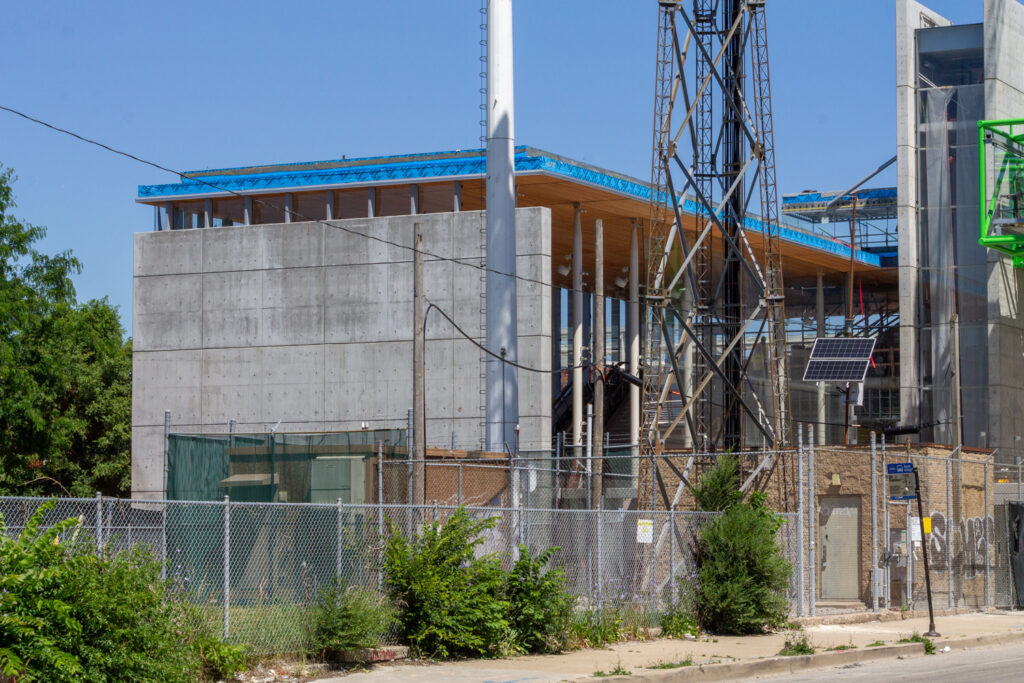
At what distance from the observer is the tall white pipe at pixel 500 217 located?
128ft

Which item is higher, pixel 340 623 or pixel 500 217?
pixel 500 217

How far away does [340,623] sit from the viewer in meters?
14.6

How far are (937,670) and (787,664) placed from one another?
1.82 metres

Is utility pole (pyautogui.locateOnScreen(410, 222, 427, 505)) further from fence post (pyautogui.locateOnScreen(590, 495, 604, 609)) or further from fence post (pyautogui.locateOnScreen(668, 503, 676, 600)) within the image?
fence post (pyautogui.locateOnScreen(590, 495, 604, 609))

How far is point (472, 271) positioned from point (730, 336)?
56.0ft

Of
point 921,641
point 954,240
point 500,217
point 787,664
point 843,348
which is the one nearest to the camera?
point 787,664

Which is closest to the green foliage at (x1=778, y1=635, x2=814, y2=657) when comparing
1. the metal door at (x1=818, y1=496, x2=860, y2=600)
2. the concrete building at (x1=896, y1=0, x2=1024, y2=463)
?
the metal door at (x1=818, y1=496, x2=860, y2=600)

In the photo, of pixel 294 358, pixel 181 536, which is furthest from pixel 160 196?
pixel 181 536

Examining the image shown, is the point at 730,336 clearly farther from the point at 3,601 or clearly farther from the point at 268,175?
the point at 268,175

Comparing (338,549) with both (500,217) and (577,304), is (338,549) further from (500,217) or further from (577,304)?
(577,304)

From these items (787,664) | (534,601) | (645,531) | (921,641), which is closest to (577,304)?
(645,531)

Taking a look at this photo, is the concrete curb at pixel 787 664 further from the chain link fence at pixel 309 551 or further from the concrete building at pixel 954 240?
the concrete building at pixel 954 240

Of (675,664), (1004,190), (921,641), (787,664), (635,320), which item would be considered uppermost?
(1004,190)

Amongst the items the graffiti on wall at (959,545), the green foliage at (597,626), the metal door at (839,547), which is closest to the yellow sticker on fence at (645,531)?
the green foliage at (597,626)
